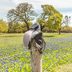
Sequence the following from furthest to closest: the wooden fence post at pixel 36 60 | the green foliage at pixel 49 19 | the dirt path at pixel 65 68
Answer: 1. the green foliage at pixel 49 19
2. the dirt path at pixel 65 68
3. the wooden fence post at pixel 36 60

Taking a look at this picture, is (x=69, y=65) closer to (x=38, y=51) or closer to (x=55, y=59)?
(x=55, y=59)

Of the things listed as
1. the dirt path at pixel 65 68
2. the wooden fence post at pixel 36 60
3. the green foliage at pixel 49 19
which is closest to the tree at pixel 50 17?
the green foliage at pixel 49 19

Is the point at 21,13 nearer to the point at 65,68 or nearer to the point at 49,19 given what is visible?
the point at 49,19

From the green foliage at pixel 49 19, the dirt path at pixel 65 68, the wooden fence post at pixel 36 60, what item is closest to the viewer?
the wooden fence post at pixel 36 60

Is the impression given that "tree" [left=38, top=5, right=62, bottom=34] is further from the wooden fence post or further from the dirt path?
the wooden fence post

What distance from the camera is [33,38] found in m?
5.18

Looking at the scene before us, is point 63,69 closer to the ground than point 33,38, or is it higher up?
closer to the ground

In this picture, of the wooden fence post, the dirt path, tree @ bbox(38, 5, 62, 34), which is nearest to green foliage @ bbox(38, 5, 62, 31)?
tree @ bbox(38, 5, 62, 34)

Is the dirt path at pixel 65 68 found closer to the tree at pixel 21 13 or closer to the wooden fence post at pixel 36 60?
the wooden fence post at pixel 36 60

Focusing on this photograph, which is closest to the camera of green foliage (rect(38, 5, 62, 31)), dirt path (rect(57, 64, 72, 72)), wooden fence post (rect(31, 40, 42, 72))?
wooden fence post (rect(31, 40, 42, 72))

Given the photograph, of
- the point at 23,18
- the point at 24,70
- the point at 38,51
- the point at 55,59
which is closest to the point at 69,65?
the point at 55,59

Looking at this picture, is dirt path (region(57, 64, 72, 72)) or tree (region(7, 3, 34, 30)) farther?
tree (region(7, 3, 34, 30))

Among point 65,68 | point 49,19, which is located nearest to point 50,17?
point 49,19

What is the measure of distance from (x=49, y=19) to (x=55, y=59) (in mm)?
55980
